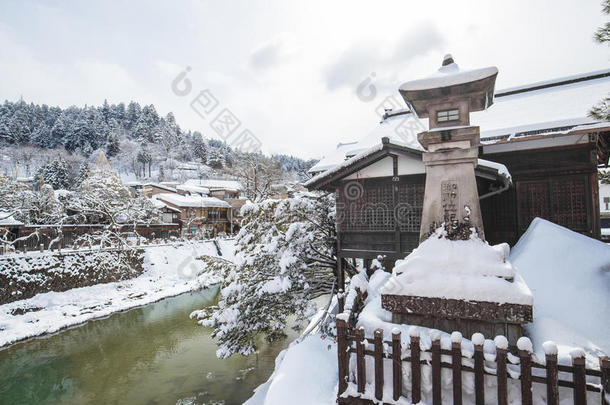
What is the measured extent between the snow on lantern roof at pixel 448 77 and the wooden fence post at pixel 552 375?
403cm

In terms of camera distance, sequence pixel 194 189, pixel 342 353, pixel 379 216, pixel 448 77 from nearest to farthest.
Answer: pixel 342 353, pixel 448 77, pixel 379 216, pixel 194 189

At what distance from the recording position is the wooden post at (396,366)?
12.9 feet

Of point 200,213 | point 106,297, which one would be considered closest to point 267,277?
point 106,297

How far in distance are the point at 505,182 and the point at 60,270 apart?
25.0m

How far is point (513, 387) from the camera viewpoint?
3.56 meters

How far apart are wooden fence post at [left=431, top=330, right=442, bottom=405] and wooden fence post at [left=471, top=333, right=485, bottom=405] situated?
1.30 feet

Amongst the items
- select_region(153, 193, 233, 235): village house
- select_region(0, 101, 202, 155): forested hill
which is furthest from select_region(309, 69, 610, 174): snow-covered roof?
select_region(0, 101, 202, 155): forested hill

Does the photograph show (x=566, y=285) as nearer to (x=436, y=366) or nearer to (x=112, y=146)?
(x=436, y=366)

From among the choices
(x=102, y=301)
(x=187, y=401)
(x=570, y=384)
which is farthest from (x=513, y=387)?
(x=102, y=301)

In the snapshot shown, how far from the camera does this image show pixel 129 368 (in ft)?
39.0

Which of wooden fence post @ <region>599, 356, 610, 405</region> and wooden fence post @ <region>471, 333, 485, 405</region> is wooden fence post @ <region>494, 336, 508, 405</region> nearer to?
wooden fence post @ <region>471, 333, 485, 405</region>

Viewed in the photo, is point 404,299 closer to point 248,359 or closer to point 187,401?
point 187,401

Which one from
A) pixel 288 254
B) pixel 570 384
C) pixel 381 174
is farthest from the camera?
pixel 381 174

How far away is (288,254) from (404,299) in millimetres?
4394
